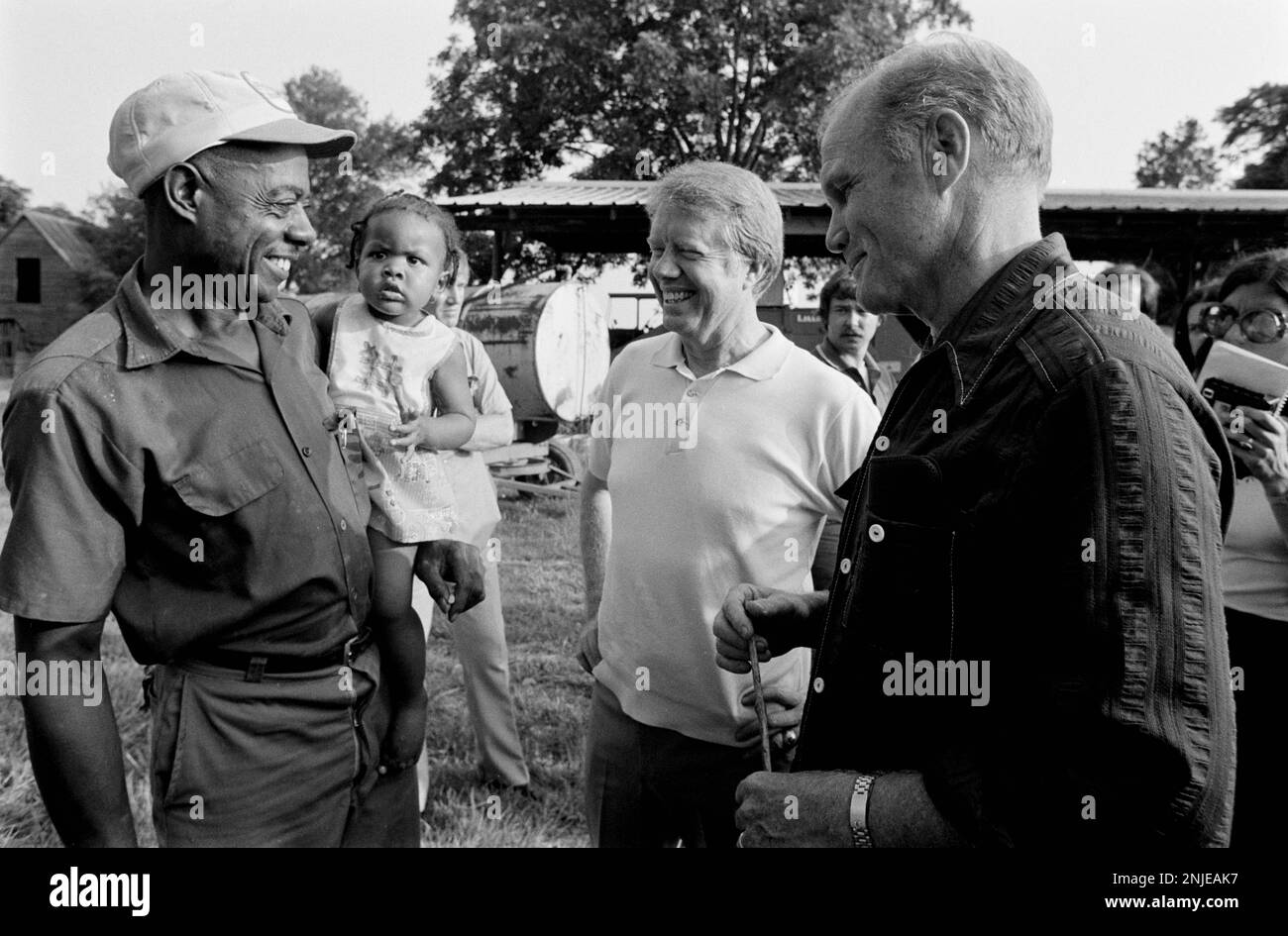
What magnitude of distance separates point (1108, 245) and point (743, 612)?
15298mm

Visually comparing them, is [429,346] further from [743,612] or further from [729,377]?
[743,612]

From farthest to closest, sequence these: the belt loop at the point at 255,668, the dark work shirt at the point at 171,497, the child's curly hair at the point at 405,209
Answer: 1. the child's curly hair at the point at 405,209
2. the belt loop at the point at 255,668
3. the dark work shirt at the point at 171,497

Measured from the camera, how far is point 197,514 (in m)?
1.58

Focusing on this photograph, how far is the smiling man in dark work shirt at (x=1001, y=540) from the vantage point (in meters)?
1.08

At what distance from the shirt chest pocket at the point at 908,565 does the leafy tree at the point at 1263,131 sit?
72.1ft

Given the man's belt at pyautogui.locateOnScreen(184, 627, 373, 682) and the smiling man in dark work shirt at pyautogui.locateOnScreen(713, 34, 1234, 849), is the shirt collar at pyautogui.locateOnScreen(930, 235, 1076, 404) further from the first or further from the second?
the man's belt at pyautogui.locateOnScreen(184, 627, 373, 682)

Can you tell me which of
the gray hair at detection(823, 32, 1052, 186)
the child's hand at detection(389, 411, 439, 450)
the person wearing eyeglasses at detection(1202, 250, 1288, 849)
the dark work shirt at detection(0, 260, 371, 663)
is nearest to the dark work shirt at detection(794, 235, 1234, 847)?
the gray hair at detection(823, 32, 1052, 186)

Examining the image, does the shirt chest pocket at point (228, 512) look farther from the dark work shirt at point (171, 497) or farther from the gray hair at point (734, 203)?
the gray hair at point (734, 203)

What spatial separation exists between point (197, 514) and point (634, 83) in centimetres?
1987

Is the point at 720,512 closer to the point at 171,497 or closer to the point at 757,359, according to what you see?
the point at 757,359

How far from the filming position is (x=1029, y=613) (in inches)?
46.2


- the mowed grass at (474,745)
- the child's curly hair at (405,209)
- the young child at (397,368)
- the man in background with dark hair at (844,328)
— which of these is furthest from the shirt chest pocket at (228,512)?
the man in background with dark hair at (844,328)

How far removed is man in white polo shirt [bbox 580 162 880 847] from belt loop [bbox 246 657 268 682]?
925 millimetres
